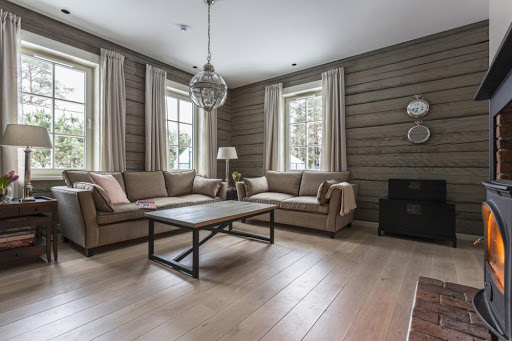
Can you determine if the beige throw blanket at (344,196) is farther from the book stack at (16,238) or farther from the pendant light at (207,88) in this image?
the book stack at (16,238)

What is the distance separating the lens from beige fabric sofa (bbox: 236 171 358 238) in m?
3.16

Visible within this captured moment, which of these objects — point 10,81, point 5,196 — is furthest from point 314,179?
point 10,81

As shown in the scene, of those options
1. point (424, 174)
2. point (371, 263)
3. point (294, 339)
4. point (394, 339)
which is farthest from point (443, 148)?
point (294, 339)

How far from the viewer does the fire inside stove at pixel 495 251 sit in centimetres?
103

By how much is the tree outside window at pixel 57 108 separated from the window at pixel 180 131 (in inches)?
48.9

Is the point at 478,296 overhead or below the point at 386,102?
below

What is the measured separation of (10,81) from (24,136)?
0.87 metres

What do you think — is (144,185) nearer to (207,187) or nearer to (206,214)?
(207,187)

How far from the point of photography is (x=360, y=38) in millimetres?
3363

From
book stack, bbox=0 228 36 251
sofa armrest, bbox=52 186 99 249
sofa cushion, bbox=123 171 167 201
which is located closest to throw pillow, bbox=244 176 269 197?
sofa cushion, bbox=123 171 167 201

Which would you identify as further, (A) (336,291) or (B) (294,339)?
(A) (336,291)

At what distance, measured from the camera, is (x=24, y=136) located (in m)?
2.28

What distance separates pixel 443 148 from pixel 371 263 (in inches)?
77.1

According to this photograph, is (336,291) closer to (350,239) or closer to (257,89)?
(350,239)
